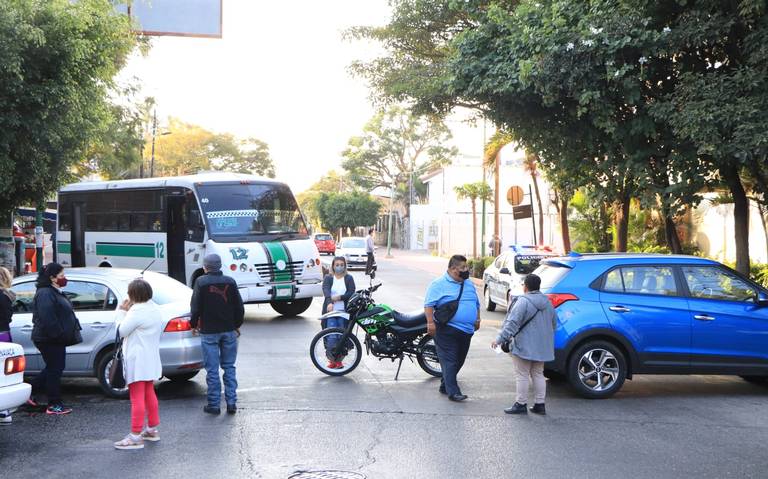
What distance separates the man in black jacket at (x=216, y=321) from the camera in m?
8.01

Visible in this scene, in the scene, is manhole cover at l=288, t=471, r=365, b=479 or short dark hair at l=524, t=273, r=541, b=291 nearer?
manhole cover at l=288, t=471, r=365, b=479

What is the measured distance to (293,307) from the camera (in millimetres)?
18203

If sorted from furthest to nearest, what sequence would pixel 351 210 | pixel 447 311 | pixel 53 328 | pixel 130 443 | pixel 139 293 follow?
1. pixel 351 210
2. pixel 447 311
3. pixel 53 328
4. pixel 139 293
5. pixel 130 443

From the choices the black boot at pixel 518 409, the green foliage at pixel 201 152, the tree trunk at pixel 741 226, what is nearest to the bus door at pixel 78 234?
the tree trunk at pixel 741 226

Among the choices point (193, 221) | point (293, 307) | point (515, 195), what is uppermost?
point (515, 195)

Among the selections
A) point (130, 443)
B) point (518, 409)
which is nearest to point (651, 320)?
point (518, 409)

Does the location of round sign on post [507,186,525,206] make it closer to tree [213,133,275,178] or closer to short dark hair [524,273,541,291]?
short dark hair [524,273,541,291]

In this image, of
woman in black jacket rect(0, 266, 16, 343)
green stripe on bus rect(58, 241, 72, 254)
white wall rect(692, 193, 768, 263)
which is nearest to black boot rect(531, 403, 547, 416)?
woman in black jacket rect(0, 266, 16, 343)

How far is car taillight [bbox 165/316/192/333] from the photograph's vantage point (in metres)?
8.98

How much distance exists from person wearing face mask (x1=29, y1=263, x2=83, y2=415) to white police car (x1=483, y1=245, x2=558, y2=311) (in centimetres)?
957

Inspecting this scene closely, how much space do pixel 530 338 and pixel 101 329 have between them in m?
4.77

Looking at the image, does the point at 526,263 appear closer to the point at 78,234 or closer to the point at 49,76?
the point at 49,76

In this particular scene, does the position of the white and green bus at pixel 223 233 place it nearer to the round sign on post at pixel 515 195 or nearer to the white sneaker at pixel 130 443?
the white sneaker at pixel 130 443

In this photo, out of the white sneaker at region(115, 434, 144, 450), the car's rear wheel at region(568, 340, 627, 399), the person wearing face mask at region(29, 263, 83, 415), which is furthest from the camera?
the car's rear wheel at region(568, 340, 627, 399)
